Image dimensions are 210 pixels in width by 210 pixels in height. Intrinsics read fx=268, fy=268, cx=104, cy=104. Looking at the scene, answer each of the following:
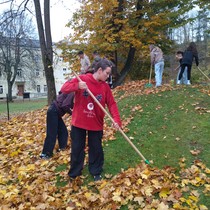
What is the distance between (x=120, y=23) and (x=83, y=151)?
10.9 m

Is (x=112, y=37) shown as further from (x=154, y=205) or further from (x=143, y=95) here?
(x=154, y=205)

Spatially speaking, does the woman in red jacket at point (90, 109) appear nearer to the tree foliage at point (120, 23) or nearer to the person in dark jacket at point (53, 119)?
the person in dark jacket at point (53, 119)

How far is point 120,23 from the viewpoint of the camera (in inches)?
549

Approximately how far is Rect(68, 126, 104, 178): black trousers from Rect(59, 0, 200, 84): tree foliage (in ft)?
30.7

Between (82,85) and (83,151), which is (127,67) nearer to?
(83,151)

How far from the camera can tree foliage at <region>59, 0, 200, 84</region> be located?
13.4 m

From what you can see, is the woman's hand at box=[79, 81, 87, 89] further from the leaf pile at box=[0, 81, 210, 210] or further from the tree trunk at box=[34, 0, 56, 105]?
the tree trunk at box=[34, 0, 56, 105]

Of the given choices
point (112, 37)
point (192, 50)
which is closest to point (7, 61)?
point (112, 37)

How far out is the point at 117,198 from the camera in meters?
3.63

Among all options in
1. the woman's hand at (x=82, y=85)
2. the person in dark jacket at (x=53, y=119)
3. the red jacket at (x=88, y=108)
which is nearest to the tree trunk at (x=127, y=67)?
the person in dark jacket at (x=53, y=119)

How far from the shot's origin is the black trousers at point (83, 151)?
4152 millimetres

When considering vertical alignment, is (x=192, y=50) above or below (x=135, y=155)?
above

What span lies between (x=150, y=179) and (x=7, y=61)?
131 ft

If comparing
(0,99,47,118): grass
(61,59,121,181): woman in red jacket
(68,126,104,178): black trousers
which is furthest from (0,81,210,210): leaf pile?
(0,99,47,118): grass
